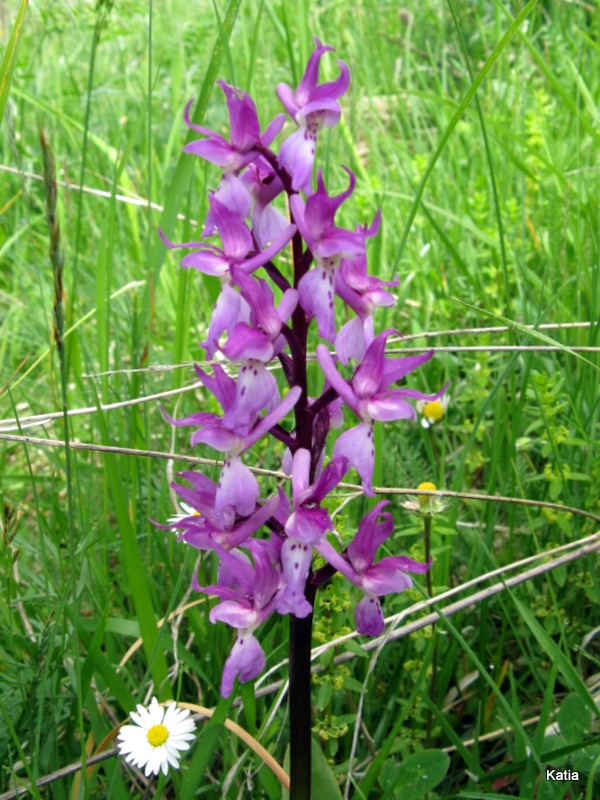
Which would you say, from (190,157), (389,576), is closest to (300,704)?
(389,576)

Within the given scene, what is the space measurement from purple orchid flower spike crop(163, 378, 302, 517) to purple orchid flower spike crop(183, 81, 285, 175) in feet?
0.86

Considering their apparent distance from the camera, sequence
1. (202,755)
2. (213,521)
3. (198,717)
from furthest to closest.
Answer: (198,717) < (202,755) < (213,521)

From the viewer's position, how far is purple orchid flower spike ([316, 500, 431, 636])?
109 centimetres

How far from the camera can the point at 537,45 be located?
438 centimetres

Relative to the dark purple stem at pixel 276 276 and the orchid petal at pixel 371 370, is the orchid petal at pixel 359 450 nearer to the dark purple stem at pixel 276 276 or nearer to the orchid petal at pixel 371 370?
the orchid petal at pixel 371 370

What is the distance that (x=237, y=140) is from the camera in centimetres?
101

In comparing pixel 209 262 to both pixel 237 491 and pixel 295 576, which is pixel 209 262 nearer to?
pixel 237 491

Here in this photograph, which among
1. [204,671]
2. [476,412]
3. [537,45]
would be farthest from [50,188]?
[537,45]

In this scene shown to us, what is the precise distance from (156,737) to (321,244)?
2.55 feet

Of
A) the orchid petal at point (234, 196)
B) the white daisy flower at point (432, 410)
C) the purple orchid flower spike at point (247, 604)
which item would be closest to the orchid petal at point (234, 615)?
the purple orchid flower spike at point (247, 604)

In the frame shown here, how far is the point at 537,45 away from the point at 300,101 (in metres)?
3.87

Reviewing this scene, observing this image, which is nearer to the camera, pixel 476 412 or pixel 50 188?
pixel 50 188

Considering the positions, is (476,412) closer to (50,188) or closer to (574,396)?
(574,396)

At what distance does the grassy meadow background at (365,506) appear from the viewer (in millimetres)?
1294
